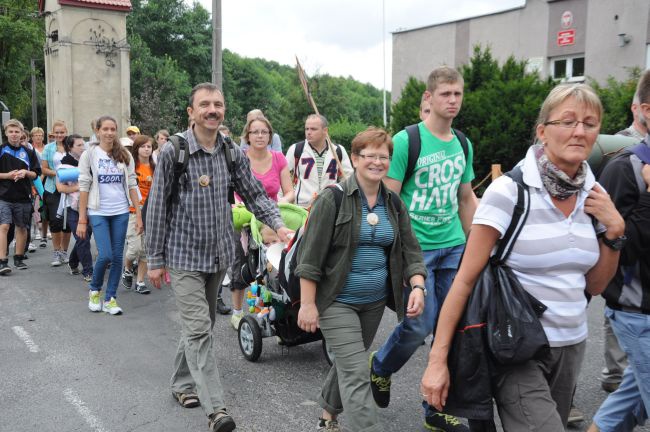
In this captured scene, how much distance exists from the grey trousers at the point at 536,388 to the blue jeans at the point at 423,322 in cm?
124

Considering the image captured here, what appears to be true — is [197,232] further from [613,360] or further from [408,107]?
[408,107]

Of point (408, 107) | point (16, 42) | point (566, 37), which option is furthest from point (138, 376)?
point (16, 42)

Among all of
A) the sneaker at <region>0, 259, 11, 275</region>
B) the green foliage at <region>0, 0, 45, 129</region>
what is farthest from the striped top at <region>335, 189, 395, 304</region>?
the green foliage at <region>0, 0, 45, 129</region>

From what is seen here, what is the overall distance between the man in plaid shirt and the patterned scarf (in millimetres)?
2251

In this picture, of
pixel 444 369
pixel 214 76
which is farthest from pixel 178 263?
pixel 214 76

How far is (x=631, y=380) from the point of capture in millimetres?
3219

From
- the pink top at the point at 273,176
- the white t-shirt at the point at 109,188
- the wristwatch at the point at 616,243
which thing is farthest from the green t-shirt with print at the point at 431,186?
the white t-shirt at the point at 109,188

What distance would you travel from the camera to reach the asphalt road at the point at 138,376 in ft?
14.0

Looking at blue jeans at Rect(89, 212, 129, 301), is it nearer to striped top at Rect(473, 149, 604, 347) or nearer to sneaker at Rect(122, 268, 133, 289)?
sneaker at Rect(122, 268, 133, 289)

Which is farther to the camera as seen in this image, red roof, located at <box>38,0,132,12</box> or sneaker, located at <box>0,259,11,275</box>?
red roof, located at <box>38,0,132,12</box>

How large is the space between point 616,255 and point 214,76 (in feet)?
34.9

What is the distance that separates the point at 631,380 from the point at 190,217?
2.82 meters

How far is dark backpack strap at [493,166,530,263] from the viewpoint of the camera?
246 centimetres

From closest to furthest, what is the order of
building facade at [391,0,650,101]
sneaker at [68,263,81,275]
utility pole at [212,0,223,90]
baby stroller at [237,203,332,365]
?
1. baby stroller at [237,203,332,365]
2. sneaker at [68,263,81,275]
3. utility pole at [212,0,223,90]
4. building facade at [391,0,650,101]
